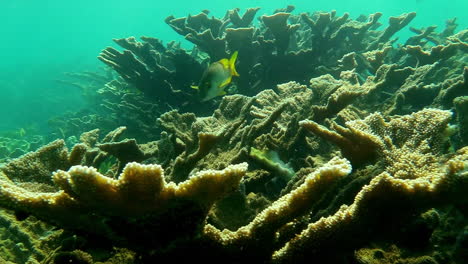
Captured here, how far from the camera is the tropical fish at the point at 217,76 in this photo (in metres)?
3.82

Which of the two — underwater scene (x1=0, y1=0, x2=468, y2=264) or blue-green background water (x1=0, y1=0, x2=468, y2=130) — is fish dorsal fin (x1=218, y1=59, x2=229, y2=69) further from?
blue-green background water (x1=0, y1=0, x2=468, y2=130)

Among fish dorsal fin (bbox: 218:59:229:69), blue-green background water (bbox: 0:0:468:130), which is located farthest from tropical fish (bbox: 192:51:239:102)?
blue-green background water (bbox: 0:0:468:130)


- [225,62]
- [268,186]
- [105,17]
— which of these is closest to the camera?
[268,186]

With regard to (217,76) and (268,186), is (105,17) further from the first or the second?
(268,186)

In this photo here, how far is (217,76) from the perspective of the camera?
3871 millimetres

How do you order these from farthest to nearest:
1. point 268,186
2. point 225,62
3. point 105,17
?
point 105,17
point 225,62
point 268,186

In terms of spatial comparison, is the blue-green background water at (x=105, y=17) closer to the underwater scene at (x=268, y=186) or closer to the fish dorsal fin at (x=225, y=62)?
the fish dorsal fin at (x=225, y=62)

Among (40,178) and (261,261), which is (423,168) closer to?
(261,261)

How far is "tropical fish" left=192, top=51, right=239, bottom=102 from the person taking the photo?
12.5 ft

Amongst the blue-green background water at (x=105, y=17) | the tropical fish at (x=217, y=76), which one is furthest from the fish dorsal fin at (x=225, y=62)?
the blue-green background water at (x=105, y=17)

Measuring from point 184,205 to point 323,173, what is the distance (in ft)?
1.85

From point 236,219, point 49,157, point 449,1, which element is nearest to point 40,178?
point 49,157

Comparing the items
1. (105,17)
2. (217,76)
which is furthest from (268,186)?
(105,17)

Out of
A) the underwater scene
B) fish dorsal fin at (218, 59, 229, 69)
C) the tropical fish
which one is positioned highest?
fish dorsal fin at (218, 59, 229, 69)
